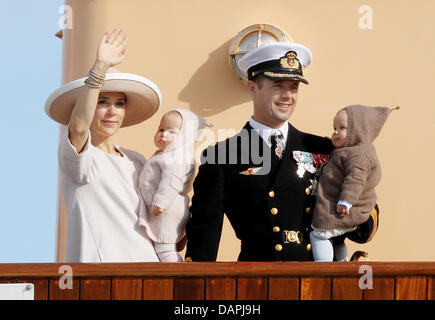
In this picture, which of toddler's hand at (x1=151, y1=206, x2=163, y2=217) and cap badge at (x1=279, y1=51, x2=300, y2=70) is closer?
toddler's hand at (x1=151, y1=206, x2=163, y2=217)

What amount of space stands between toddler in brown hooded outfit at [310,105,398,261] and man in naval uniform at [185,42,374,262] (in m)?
0.10

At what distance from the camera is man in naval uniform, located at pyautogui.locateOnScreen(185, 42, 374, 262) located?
6.33m

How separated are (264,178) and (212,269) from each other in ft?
2.69

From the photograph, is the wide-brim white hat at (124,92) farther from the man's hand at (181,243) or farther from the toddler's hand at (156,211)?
the man's hand at (181,243)

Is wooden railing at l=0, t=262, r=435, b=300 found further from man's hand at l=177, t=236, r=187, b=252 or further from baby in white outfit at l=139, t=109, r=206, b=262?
man's hand at l=177, t=236, r=187, b=252

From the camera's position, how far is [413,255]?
25.5ft

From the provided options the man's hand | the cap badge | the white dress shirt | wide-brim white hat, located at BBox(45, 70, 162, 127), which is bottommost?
the man's hand

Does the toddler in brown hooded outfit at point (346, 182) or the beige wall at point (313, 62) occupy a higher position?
the beige wall at point (313, 62)

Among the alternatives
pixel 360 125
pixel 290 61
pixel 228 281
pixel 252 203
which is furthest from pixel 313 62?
pixel 228 281

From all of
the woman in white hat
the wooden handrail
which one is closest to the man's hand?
the woman in white hat

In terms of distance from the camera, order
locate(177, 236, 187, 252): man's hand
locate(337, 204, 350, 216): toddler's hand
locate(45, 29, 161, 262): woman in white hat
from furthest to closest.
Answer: locate(177, 236, 187, 252): man's hand → locate(337, 204, 350, 216): toddler's hand → locate(45, 29, 161, 262): woman in white hat

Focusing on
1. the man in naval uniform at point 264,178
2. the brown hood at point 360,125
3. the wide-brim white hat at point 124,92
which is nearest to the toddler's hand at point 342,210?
the man in naval uniform at point 264,178

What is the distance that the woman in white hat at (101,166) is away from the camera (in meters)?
6.03

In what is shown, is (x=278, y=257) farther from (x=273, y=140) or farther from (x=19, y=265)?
(x=19, y=265)
